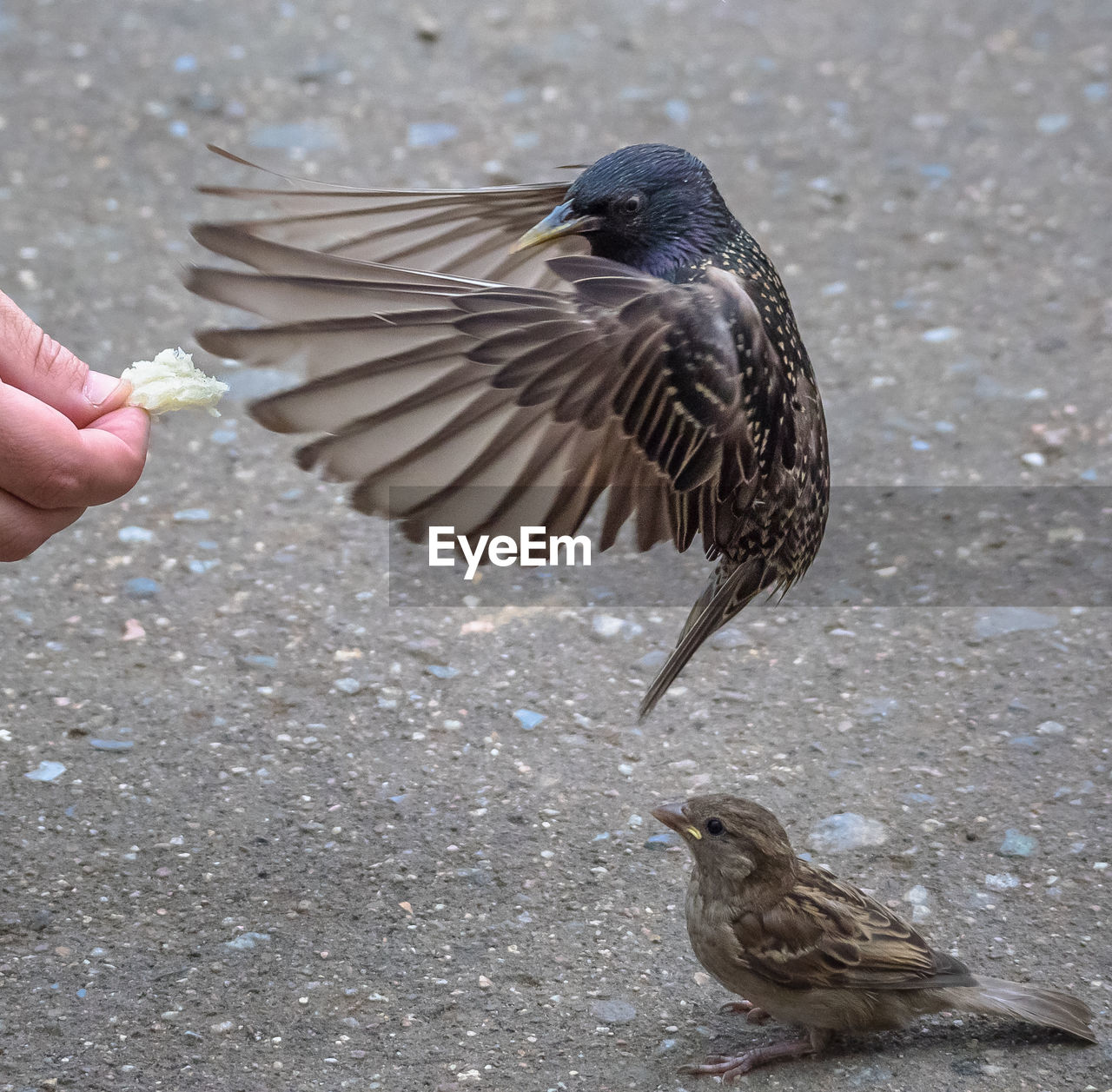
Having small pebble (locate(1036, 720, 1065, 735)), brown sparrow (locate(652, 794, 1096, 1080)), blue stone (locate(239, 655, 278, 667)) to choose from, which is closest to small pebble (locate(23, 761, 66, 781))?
blue stone (locate(239, 655, 278, 667))

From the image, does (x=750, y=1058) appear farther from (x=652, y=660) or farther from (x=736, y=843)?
(x=652, y=660)

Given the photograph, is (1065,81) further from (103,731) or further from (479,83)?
(103,731)

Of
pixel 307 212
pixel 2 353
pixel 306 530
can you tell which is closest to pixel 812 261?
pixel 306 530

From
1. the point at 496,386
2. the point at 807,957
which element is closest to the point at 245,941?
the point at 807,957

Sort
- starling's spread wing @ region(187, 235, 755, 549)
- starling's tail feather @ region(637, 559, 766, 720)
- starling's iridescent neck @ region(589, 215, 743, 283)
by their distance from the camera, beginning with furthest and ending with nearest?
starling's tail feather @ region(637, 559, 766, 720), starling's iridescent neck @ region(589, 215, 743, 283), starling's spread wing @ region(187, 235, 755, 549)

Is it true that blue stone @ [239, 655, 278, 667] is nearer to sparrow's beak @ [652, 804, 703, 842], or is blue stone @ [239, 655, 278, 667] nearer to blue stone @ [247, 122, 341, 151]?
sparrow's beak @ [652, 804, 703, 842]
